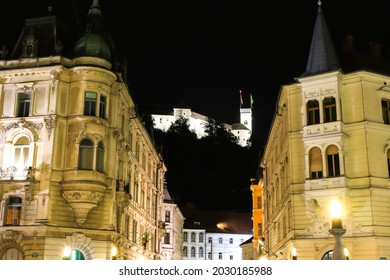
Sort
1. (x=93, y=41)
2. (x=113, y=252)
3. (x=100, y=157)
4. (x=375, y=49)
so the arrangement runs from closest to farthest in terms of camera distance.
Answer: (x=113, y=252), (x=100, y=157), (x=93, y=41), (x=375, y=49)

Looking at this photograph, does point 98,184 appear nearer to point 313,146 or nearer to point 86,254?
point 86,254

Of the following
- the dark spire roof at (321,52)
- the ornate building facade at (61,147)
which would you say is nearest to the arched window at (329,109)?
the dark spire roof at (321,52)

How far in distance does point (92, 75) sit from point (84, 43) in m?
2.54

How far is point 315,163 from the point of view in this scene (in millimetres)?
29781

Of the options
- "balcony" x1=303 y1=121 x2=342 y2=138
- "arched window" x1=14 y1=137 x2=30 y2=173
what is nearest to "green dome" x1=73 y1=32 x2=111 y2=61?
"arched window" x1=14 y1=137 x2=30 y2=173

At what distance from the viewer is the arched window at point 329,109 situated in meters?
29.6

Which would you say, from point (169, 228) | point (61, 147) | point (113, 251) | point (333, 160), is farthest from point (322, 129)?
point (169, 228)

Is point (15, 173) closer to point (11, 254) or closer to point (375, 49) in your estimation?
point (11, 254)

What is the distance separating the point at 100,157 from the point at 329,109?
14.7m

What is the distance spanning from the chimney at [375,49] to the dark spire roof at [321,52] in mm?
3658

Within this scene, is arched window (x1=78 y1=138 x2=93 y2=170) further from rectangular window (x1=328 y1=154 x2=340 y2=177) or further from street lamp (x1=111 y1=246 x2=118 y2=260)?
rectangular window (x1=328 y1=154 x2=340 y2=177)

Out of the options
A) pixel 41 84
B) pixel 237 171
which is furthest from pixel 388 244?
pixel 237 171

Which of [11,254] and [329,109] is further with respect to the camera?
[329,109]

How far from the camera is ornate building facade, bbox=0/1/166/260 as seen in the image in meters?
29.8
